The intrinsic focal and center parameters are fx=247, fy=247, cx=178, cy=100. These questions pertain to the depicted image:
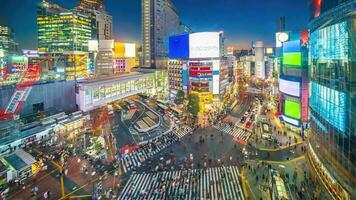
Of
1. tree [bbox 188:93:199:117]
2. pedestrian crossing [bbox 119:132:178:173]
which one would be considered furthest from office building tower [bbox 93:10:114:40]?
pedestrian crossing [bbox 119:132:178:173]

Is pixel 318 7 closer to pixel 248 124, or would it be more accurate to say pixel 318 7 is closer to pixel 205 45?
pixel 248 124

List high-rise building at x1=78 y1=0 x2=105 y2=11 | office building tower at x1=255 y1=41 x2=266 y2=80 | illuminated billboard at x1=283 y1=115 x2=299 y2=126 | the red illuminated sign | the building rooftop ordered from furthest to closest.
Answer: high-rise building at x1=78 y1=0 x2=105 y2=11
office building tower at x1=255 y1=41 x2=266 y2=80
illuminated billboard at x1=283 y1=115 x2=299 y2=126
the building rooftop
the red illuminated sign

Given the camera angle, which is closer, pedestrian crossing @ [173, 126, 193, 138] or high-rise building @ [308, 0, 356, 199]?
high-rise building @ [308, 0, 356, 199]

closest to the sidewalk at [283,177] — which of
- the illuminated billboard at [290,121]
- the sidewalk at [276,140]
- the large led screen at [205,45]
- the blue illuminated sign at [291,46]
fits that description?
the sidewalk at [276,140]

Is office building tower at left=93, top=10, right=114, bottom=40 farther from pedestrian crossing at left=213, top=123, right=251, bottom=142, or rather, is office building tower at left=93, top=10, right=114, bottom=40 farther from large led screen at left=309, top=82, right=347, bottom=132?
large led screen at left=309, top=82, right=347, bottom=132

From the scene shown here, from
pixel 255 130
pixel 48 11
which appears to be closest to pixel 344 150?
pixel 255 130

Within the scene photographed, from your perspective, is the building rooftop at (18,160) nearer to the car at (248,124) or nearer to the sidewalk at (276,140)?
the sidewalk at (276,140)
